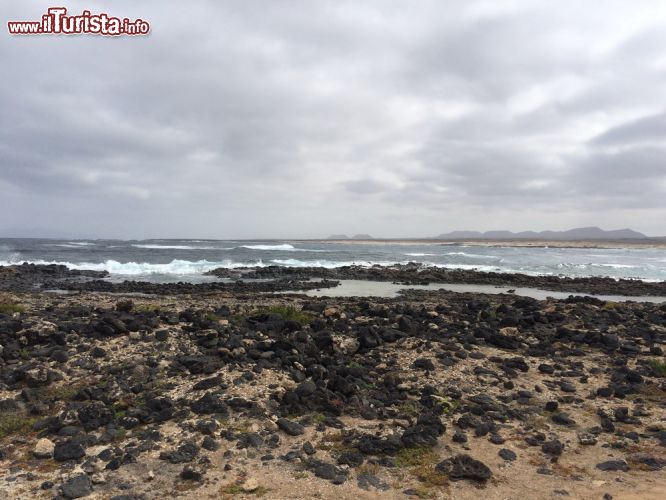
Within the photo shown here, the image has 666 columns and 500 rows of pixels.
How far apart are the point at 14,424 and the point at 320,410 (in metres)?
4.14

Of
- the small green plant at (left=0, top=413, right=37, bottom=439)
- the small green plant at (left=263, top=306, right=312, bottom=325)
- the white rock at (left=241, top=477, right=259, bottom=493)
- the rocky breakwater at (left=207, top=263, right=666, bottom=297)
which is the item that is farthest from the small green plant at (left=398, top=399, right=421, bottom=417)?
the rocky breakwater at (left=207, top=263, right=666, bottom=297)

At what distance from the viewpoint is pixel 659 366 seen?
8.03 meters

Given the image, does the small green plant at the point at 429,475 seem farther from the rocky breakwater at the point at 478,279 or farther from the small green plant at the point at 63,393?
the rocky breakwater at the point at 478,279

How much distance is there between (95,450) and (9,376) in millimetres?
3017

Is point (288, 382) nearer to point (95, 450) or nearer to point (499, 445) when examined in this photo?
point (95, 450)

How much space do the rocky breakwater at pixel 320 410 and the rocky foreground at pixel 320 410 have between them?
0.03 metres

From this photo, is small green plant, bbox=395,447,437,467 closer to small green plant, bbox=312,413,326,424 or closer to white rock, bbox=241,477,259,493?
small green plant, bbox=312,413,326,424

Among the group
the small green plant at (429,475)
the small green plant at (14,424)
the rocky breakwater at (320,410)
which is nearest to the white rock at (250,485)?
the rocky breakwater at (320,410)

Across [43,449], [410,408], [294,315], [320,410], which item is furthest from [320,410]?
[294,315]

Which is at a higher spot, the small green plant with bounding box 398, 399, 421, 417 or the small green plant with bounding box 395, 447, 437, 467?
the small green plant with bounding box 398, 399, 421, 417

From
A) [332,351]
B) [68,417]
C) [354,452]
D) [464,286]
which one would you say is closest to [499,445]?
[354,452]

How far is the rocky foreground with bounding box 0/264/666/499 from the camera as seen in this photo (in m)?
4.48

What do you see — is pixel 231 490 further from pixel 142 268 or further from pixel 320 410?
pixel 142 268

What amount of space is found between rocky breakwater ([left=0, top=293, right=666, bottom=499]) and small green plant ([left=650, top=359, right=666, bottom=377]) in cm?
3
